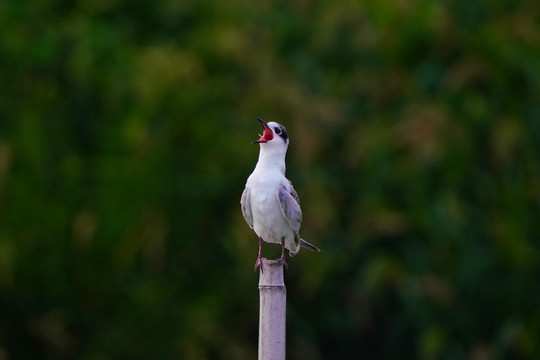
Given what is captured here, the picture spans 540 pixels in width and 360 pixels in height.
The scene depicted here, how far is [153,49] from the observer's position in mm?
8484

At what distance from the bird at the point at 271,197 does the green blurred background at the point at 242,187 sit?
3.76 metres

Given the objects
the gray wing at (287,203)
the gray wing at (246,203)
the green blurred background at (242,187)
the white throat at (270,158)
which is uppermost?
the green blurred background at (242,187)

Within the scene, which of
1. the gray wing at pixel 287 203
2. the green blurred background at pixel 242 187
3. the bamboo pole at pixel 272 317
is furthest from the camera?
the green blurred background at pixel 242 187

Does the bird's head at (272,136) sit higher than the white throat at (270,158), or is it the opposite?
the bird's head at (272,136)

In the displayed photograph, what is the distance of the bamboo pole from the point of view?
304 cm

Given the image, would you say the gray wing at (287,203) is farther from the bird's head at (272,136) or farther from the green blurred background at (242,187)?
the green blurred background at (242,187)

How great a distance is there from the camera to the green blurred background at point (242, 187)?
289 inches

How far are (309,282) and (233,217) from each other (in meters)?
0.73

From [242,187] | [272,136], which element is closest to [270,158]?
Answer: [272,136]

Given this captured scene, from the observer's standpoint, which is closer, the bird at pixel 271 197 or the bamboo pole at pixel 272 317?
the bamboo pole at pixel 272 317

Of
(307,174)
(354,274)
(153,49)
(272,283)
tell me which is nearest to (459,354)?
(354,274)

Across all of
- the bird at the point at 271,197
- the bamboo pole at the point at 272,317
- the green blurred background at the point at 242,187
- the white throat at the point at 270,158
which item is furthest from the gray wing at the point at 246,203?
the green blurred background at the point at 242,187

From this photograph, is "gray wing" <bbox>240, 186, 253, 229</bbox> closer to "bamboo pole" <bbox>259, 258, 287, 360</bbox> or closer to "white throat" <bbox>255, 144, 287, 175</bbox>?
"white throat" <bbox>255, 144, 287, 175</bbox>

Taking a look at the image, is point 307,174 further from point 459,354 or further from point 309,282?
point 459,354
